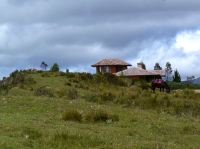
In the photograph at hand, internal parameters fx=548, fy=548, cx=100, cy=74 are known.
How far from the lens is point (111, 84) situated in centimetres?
5019

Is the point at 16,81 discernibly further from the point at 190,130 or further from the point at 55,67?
the point at 55,67

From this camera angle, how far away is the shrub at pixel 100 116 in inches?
A: 728

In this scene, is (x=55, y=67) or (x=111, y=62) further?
(x=111, y=62)

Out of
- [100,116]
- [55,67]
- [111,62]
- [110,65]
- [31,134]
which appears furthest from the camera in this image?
[111,62]

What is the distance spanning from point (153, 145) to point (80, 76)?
123 ft

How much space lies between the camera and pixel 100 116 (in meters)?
18.8

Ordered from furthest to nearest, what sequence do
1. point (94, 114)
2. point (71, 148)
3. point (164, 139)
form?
point (94, 114)
point (164, 139)
point (71, 148)

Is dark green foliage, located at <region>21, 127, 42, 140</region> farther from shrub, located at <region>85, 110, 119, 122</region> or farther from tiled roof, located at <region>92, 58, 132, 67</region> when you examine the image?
tiled roof, located at <region>92, 58, 132, 67</region>

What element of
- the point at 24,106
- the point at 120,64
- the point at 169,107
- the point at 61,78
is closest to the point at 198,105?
the point at 169,107

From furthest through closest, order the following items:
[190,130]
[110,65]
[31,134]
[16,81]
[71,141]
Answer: [110,65] < [16,81] < [190,130] < [31,134] < [71,141]

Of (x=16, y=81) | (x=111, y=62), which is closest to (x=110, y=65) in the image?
(x=111, y=62)

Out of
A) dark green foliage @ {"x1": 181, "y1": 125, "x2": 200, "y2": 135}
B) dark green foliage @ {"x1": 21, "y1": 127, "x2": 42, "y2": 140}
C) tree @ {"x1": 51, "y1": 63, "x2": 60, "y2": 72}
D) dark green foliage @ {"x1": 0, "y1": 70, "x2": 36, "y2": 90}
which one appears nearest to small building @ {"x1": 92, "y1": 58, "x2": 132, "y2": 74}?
tree @ {"x1": 51, "y1": 63, "x2": 60, "y2": 72}

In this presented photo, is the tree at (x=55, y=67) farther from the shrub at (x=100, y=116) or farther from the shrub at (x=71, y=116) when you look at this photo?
the shrub at (x=71, y=116)

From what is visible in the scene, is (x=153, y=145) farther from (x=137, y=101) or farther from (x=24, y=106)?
(x=137, y=101)
